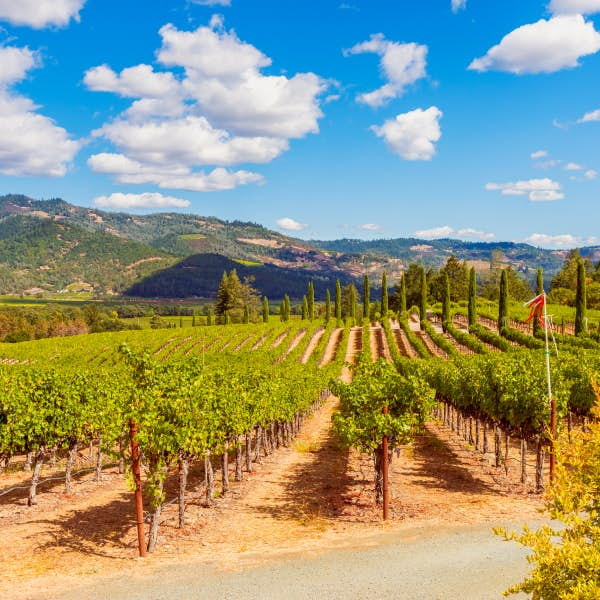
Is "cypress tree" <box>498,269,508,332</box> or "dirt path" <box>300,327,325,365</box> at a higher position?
"cypress tree" <box>498,269,508,332</box>

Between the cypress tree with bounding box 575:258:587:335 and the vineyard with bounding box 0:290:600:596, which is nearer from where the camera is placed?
the vineyard with bounding box 0:290:600:596

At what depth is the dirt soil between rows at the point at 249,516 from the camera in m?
15.0

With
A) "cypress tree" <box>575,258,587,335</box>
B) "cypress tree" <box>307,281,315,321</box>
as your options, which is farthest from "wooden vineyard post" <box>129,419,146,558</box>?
"cypress tree" <box>307,281,315,321</box>

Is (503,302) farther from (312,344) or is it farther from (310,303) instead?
(310,303)

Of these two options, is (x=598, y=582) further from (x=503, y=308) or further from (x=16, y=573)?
(x=503, y=308)

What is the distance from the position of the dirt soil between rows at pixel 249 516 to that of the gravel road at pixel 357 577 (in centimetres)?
65

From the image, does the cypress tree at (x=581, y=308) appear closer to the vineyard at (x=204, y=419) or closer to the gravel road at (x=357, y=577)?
the vineyard at (x=204, y=419)

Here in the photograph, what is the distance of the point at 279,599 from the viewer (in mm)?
12523

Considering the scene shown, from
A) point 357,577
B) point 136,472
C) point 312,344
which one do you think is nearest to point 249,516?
point 136,472

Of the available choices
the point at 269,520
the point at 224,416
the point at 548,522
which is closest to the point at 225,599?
Answer: the point at 269,520

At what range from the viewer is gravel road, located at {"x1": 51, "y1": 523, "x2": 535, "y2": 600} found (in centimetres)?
1273

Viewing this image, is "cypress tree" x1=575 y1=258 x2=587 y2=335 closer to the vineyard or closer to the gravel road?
the vineyard

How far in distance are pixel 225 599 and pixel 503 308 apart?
79813 mm

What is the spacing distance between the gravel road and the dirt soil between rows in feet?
2.14
